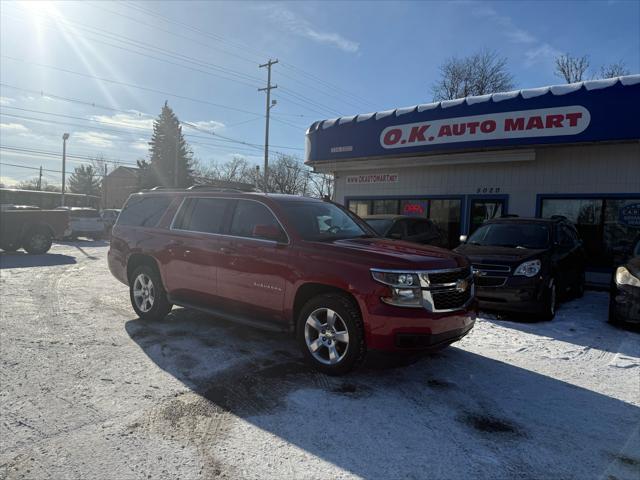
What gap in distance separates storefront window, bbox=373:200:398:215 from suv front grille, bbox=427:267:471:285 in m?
10.5

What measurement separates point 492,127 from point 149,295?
9.30 meters

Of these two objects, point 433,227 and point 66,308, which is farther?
point 433,227

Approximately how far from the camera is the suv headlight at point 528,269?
→ 6.55 m

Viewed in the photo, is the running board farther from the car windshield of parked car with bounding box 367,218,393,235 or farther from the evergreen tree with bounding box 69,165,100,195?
the evergreen tree with bounding box 69,165,100,195

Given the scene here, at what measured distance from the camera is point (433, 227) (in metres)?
11.2

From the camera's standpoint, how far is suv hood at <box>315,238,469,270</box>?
384 cm

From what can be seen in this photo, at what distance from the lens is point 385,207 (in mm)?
15039

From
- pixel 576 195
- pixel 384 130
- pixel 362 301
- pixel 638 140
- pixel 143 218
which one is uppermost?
pixel 384 130

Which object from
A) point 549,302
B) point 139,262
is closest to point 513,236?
point 549,302

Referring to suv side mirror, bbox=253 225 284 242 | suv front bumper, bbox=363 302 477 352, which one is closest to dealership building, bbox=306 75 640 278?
suv front bumper, bbox=363 302 477 352

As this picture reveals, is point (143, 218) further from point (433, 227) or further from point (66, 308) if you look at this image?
point (433, 227)

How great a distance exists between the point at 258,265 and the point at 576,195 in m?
9.92

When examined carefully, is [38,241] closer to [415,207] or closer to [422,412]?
[415,207]

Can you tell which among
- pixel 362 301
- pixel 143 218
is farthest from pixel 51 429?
pixel 143 218
